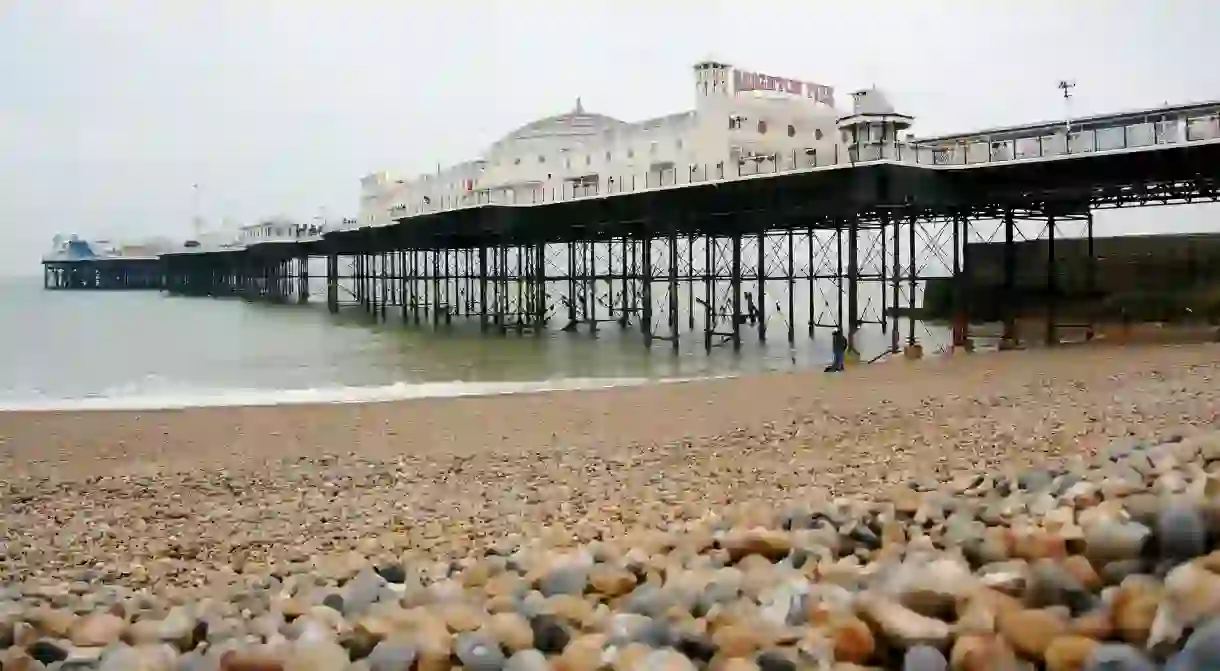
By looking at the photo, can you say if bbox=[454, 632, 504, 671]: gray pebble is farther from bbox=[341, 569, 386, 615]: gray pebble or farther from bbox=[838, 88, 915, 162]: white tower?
bbox=[838, 88, 915, 162]: white tower

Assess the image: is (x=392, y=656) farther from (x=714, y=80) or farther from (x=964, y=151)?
(x=714, y=80)

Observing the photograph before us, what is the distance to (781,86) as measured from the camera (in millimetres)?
35188

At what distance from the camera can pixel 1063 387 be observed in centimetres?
1296

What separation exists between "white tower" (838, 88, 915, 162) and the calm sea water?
615 centimetres

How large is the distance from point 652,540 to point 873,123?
20.7 meters

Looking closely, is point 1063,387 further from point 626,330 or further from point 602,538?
point 626,330

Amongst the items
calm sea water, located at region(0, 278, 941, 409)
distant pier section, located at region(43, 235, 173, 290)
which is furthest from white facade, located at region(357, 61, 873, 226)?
distant pier section, located at region(43, 235, 173, 290)

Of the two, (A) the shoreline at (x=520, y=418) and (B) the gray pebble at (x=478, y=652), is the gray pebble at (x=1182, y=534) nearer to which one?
(B) the gray pebble at (x=478, y=652)

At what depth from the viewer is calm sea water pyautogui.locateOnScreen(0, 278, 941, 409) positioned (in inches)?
841

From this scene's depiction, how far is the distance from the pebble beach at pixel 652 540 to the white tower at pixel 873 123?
1095 cm

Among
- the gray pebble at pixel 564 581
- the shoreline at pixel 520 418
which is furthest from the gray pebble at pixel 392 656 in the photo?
the shoreline at pixel 520 418

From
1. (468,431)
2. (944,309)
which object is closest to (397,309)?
(944,309)

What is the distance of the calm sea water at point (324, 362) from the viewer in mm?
21359

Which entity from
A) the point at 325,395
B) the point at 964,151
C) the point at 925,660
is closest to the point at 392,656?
the point at 925,660
